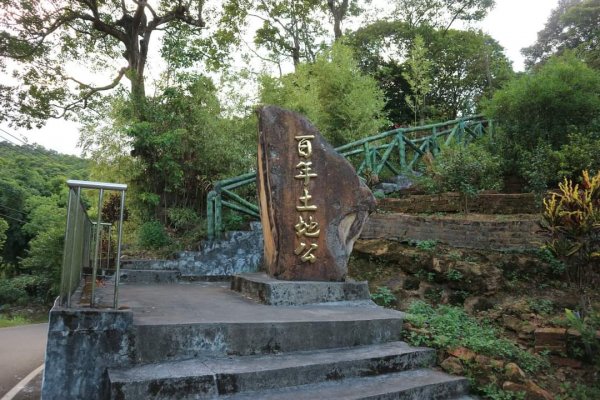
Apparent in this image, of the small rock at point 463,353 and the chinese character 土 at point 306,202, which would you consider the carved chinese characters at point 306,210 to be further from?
the small rock at point 463,353

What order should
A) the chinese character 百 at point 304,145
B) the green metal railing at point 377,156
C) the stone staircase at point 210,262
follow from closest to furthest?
1. the chinese character 百 at point 304,145
2. the stone staircase at point 210,262
3. the green metal railing at point 377,156

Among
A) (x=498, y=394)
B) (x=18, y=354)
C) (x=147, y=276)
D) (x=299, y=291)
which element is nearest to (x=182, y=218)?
(x=147, y=276)

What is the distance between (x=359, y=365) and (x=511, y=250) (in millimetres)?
3417

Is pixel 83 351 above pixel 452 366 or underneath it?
above

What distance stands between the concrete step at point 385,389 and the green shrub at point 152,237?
4.99m

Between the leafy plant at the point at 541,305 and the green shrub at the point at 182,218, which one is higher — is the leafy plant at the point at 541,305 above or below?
below

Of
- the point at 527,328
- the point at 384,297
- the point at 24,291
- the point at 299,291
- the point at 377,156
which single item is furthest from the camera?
the point at 24,291

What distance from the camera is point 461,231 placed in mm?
6043

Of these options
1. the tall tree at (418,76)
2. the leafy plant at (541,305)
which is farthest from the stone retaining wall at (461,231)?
the tall tree at (418,76)

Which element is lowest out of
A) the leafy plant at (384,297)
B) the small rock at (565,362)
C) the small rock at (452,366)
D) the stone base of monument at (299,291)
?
the small rock at (565,362)

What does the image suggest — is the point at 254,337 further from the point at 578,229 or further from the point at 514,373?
the point at 578,229

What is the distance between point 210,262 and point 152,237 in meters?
1.19

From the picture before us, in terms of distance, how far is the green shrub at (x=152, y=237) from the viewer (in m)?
7.20

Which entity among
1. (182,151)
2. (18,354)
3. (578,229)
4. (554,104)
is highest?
(554,104)
